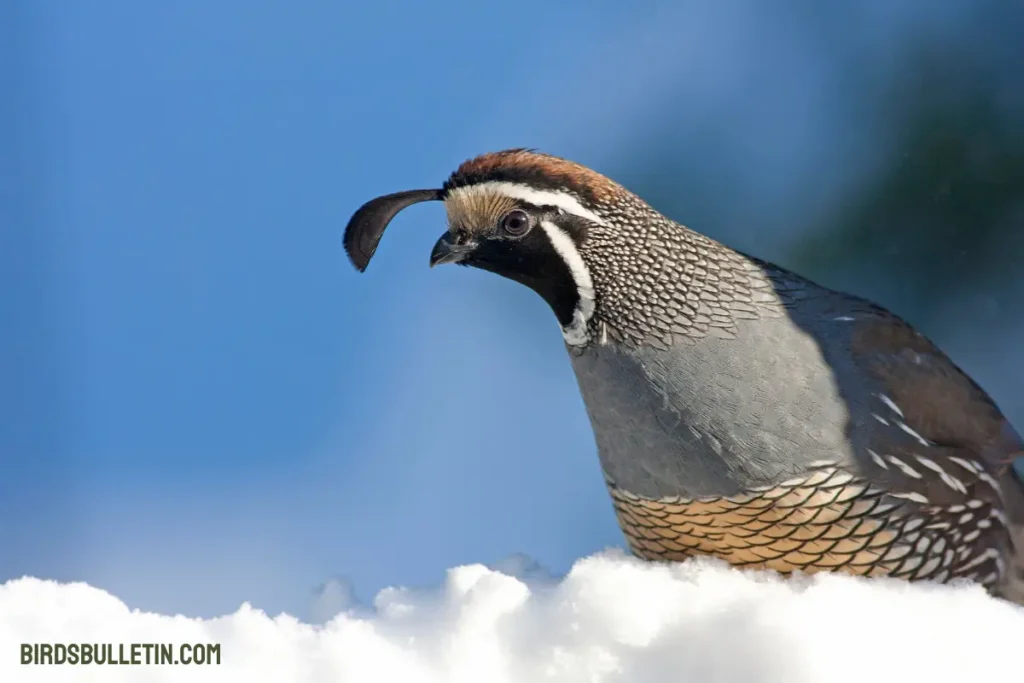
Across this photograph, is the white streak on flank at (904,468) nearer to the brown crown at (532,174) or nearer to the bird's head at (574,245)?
the bird's head at (574,245)

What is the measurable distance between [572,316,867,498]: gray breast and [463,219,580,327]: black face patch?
0.10 m

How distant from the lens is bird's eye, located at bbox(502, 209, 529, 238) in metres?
1.63

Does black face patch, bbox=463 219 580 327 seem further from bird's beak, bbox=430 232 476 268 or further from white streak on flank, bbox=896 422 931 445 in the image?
white streak on flank, bbox=896 422 931 445

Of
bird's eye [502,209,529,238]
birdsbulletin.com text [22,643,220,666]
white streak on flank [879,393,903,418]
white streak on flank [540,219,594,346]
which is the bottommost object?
birdsbulletin.com text [22,643,220,666]

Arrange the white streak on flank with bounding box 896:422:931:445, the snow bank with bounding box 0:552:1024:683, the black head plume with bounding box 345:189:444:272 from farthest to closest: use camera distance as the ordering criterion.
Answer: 1. the black head plume with bounding box 345:189:444:272
2. the white streak on flank with bounding box 896:422:931:445
3. the snow bank with bounding box 0:552:1024:683

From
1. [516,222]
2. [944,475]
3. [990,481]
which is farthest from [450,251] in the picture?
[990,481]

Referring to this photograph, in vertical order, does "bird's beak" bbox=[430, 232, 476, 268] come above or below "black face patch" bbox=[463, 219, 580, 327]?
above

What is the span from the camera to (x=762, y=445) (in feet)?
5.07

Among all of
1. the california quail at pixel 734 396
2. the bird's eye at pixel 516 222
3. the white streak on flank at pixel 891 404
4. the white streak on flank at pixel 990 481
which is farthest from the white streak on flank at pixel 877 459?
the bird's eye at pixel 516 222

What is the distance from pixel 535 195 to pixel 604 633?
2.08 feet

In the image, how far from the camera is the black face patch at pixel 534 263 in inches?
64.7

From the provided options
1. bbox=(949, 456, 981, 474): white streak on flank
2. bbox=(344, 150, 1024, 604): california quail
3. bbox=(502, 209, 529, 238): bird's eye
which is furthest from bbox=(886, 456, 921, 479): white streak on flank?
bbox=(502, 209, 529, 238): bird's eye

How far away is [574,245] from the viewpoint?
165cm

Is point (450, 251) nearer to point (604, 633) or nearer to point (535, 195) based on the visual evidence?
point (535, 195)
